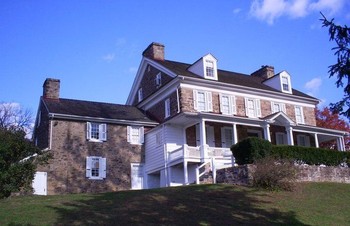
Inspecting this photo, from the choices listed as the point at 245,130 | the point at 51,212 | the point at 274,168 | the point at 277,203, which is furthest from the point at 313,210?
the point at 245,130

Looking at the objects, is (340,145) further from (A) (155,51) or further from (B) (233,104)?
(A) (155,51)

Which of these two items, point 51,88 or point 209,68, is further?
point 209,68

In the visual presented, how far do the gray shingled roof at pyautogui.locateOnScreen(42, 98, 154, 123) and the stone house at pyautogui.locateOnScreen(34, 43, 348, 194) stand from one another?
0.07 metres

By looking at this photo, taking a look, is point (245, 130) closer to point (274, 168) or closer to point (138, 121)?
point (138, 121)

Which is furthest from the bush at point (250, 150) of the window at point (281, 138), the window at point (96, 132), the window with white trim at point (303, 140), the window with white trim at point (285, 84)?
the window with white trim at point (285, 84)

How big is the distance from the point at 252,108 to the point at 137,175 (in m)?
9.52

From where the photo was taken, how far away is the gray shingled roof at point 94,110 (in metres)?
29.0

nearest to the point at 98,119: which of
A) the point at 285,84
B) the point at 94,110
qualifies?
the point at 94,110

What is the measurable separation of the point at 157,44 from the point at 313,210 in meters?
20.8

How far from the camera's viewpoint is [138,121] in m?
30.3

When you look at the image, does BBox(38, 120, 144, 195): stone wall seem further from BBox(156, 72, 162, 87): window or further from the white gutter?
BBox(156, 72, 162, 87): window

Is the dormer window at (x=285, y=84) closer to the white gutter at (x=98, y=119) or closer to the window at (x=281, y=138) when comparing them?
the window at (x=281, y=138)

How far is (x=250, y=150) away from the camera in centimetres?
2303

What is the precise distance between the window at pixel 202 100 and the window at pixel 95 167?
6.89 m
